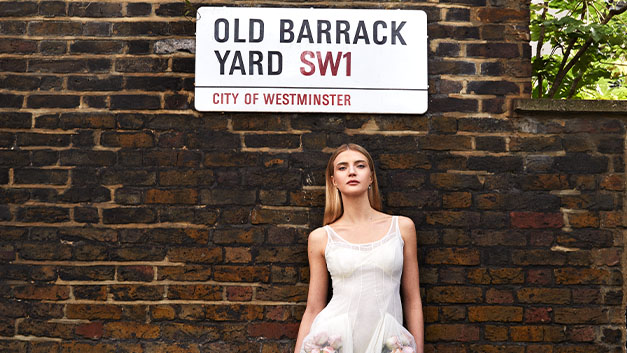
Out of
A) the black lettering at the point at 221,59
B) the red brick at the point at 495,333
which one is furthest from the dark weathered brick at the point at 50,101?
the red brick at the point at 495,333

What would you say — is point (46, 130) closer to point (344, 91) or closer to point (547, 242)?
point (344, 91)

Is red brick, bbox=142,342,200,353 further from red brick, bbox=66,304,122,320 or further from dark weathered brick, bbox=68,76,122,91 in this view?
dark weathered brick, bbox=68,76,122,91

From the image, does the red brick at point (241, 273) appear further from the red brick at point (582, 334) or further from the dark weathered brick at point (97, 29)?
the red brick at point (582, 334)

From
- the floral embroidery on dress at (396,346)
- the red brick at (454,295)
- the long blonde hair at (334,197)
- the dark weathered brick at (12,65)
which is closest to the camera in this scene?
the floral embroidery on dress at (396,346)

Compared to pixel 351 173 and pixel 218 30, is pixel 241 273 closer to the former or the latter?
pixel 351 173

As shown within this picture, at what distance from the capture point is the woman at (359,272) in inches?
108

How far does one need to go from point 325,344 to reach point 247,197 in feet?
3.14

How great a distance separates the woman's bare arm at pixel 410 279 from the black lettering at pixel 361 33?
1080mm

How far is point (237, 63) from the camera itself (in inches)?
127

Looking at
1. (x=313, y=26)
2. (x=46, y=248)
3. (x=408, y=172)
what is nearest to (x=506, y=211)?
(x=408, y=172)

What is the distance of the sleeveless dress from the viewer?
273 centimetres

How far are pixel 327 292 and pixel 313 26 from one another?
1.52 m

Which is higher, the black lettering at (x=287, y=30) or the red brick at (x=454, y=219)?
the black lettering at (x=287, y=30)

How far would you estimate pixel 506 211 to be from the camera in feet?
10.5
